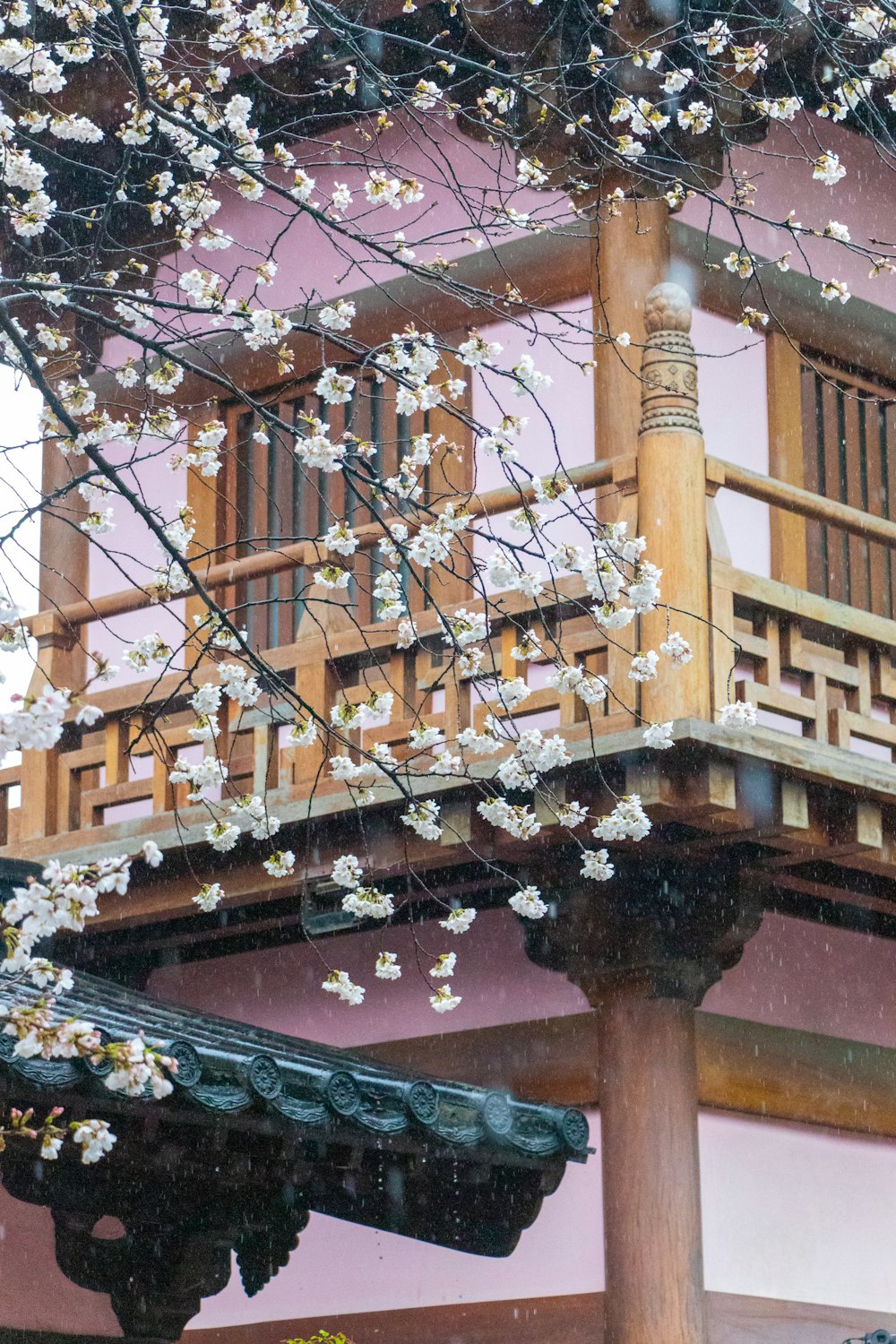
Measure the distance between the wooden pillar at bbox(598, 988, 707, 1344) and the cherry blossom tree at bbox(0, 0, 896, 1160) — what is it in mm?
771

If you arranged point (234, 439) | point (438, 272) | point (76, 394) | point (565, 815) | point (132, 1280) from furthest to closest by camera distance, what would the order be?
point (234, 439)
point (132, 1280)
point (565, 815)
point (76, 394)
point (438, 272)

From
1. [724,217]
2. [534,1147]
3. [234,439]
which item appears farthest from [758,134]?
[534,1147]

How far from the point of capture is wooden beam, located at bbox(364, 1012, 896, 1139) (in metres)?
8.00

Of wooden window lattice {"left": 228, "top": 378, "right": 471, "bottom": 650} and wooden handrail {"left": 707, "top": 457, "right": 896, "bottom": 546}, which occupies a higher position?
wooden window lattice {"left": 228, "top": 378, "right": 471, "bottom": 650}

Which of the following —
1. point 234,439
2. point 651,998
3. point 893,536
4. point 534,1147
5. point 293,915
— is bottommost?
point 534,1147

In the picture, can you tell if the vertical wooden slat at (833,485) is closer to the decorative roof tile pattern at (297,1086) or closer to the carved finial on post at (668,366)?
the carved finial on post at (668,366)

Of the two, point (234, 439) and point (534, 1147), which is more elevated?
point (234, 439)

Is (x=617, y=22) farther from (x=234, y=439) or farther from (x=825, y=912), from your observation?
(x=825, y=912)

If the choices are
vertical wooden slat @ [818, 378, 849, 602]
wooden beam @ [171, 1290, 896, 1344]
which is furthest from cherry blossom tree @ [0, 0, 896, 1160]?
wooden beam @ [171, 1290, 896, 1344]

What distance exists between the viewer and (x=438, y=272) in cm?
522

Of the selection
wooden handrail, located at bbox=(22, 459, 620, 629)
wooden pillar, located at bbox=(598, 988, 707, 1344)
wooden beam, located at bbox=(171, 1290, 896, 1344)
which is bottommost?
wooden beam, located at bbox=(171, 1290, 896, 1344)

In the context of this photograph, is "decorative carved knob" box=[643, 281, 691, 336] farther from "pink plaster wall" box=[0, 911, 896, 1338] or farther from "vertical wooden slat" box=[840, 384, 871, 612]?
"pink plaster wall" box=[0, 911, 896, 1338]

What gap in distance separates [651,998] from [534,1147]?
3.05ft

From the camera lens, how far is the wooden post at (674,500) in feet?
23.0
